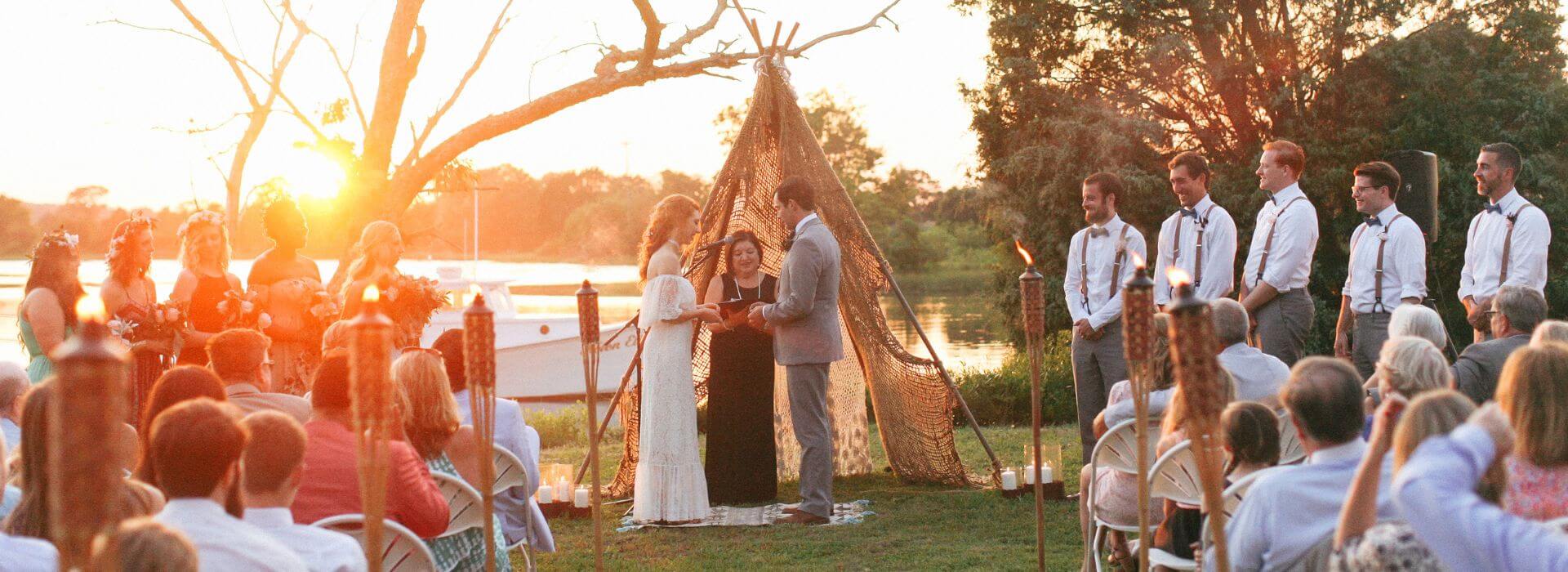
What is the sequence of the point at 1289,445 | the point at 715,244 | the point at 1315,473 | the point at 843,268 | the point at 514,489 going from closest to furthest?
the point at 1315,473 < the point at 1289,445 < the point at 514,489 < the point at 715,244 < the point at 843,268

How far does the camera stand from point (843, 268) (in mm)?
8086

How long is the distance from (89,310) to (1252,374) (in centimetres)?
405

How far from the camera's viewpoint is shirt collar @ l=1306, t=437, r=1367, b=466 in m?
2.79

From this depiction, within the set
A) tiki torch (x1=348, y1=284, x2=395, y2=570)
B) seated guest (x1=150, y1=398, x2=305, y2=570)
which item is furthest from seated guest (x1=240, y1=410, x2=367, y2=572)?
tiki torch (x1=348, y1=284, x2=395, y2=570)

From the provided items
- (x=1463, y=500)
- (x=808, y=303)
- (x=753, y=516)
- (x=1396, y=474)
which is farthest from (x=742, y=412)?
(x=1463, y=500)

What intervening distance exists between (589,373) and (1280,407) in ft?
8.81

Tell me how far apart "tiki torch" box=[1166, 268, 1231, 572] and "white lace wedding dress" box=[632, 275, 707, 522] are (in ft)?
15.5

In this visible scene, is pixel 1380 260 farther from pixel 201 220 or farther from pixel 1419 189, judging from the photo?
pixel 201 220

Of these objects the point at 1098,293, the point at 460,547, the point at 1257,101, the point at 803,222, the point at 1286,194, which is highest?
the point at 1257,101

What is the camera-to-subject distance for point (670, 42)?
42.8ft

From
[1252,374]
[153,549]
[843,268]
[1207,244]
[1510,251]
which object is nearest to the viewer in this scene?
[153,549]

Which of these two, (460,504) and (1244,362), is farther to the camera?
(1244,362)

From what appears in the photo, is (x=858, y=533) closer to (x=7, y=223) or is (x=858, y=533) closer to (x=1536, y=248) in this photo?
(x=1536, y=248)

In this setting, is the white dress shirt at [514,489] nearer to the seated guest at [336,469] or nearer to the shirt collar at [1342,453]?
the seated guest at [336,469]
